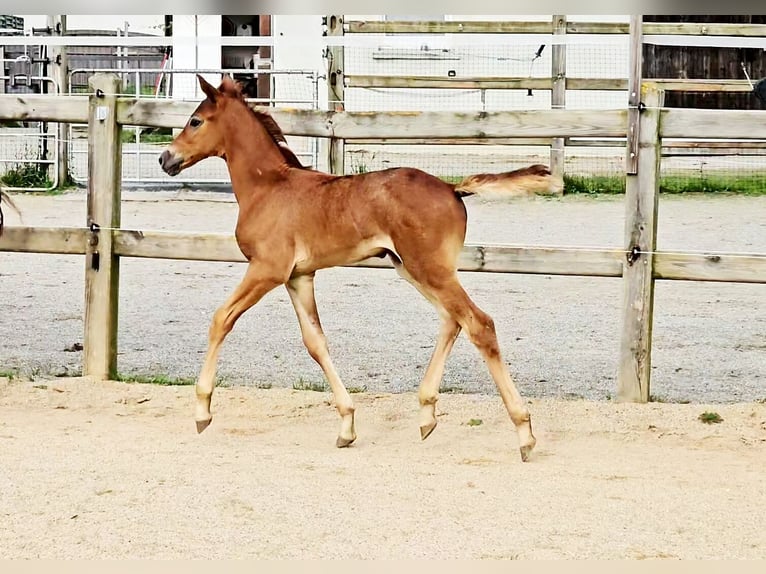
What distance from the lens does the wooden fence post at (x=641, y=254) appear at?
546cm

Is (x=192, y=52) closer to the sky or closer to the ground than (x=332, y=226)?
closer to the sky

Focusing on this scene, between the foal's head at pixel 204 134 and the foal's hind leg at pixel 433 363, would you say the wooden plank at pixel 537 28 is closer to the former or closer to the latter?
the foal's head at pixel 204 134

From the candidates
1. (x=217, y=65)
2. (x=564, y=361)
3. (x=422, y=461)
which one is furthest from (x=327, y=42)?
(x=422, y=461)

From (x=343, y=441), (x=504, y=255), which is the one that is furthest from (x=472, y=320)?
(x=504, y=255)

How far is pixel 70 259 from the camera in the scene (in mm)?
10492

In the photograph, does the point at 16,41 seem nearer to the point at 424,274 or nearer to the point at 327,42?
the point at 327,42

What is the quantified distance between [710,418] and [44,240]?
3662 mm

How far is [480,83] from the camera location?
15.2 meters

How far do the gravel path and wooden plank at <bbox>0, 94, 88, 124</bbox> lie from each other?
4.74ft

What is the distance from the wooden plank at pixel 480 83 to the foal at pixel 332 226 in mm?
9835

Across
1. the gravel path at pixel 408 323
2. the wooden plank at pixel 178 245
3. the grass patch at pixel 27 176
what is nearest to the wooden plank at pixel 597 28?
the gravel path at pixel 408 323

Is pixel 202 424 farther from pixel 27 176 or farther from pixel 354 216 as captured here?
A: pixel 27 176

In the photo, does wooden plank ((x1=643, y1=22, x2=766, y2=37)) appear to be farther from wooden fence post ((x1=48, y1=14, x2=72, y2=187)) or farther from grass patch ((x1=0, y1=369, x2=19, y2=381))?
grass patch ((x1=0, y1=369, x2=19, y2=381))

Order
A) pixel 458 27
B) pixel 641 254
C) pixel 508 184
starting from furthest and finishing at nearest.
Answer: pixel 458 27 < pixel 641 254 < pixel 508 184
